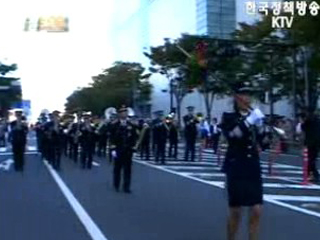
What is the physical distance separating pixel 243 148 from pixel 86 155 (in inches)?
677

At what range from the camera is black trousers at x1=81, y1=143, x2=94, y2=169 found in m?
25.0

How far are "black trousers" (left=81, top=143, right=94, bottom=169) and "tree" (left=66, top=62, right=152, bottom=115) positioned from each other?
66902 millimetres

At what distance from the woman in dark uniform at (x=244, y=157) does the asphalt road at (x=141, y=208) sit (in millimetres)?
1689

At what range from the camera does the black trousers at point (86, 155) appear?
2495 cm

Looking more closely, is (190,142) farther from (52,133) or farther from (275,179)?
(275,179)

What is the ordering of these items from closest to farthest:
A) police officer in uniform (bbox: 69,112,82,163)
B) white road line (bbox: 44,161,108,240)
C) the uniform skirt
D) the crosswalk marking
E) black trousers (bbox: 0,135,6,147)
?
the uniform skirt
white road line (bbox: 44,161,108,240)
the crosswalk marking
police officer in uniform (bbox: 69,112,82,163)
black trousers (bbox: 0,135,6,147)

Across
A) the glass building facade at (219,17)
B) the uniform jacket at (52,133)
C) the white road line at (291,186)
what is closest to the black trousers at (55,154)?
the uniform jacket at (52,133)

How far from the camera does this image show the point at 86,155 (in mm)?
25297

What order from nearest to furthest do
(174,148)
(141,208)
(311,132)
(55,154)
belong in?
(141,208) → (311,132) → (55,154) → (174,148)

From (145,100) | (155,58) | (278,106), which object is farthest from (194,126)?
(145,100)

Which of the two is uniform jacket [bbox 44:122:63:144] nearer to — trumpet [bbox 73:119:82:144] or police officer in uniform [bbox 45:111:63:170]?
police officer in uniform [bbox 45:111:63:170]

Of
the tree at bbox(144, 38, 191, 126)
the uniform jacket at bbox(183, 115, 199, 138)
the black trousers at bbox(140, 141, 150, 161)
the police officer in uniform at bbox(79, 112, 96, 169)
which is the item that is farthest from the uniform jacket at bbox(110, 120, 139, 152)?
the tree at bbox(144, 38, 191, 126)

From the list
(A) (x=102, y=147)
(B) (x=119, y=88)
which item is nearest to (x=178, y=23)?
(B) (x=119, y=88)

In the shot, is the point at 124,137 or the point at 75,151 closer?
the point at 124,137
